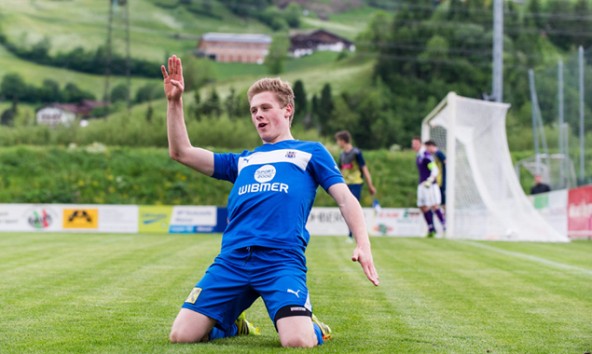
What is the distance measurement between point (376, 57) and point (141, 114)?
139 ft

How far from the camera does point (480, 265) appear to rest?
12492 mm

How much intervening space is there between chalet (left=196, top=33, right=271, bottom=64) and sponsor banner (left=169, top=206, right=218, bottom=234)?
80788 millimetres

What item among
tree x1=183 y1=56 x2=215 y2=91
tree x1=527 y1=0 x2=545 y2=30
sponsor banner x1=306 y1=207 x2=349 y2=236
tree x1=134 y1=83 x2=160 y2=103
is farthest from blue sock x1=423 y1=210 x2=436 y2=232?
tree x1=527 y1=0 x2=545 y2=30

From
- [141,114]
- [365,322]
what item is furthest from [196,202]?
[365,322]

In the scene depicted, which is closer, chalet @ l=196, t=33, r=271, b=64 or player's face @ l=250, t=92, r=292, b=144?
player's face @ l=250, t=92, r=292, b=144

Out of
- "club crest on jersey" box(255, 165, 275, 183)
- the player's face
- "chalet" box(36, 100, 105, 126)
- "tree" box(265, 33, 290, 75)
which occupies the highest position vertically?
"tree" box(265, 33, 290, 75)

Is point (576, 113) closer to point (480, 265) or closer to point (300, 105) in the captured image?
point (480, 265)

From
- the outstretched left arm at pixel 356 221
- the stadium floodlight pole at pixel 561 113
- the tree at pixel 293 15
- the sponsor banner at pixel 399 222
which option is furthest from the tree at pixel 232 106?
the tree at pixel 293 15

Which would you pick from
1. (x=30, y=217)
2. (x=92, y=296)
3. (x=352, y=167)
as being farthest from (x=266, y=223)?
(x=30, y=217)

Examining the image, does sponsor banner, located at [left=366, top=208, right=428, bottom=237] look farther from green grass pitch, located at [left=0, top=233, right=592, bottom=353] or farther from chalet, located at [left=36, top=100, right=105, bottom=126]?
chalet, located at [left=36, top=100, right=105, bottom=126]

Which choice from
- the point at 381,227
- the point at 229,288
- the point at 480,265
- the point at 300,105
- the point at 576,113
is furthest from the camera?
the point at 300,105

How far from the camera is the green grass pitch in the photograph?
558cm

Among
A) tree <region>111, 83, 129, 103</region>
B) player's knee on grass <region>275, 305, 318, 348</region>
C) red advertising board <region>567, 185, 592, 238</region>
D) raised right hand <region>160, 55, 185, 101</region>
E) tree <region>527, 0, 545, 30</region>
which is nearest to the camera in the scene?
player's knee on grass <region>275, 305, 318, 348</region>

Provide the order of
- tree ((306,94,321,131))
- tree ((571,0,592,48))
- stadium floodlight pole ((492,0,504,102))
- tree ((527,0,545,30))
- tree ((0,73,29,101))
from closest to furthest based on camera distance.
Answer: stadium floodlight pole ((492,0,504,102)) → tree ((306,94,321,131)) → tree ((571,0,592,48)) → tree ((0,73,29,101)) → tree ((527,0,545,30))
